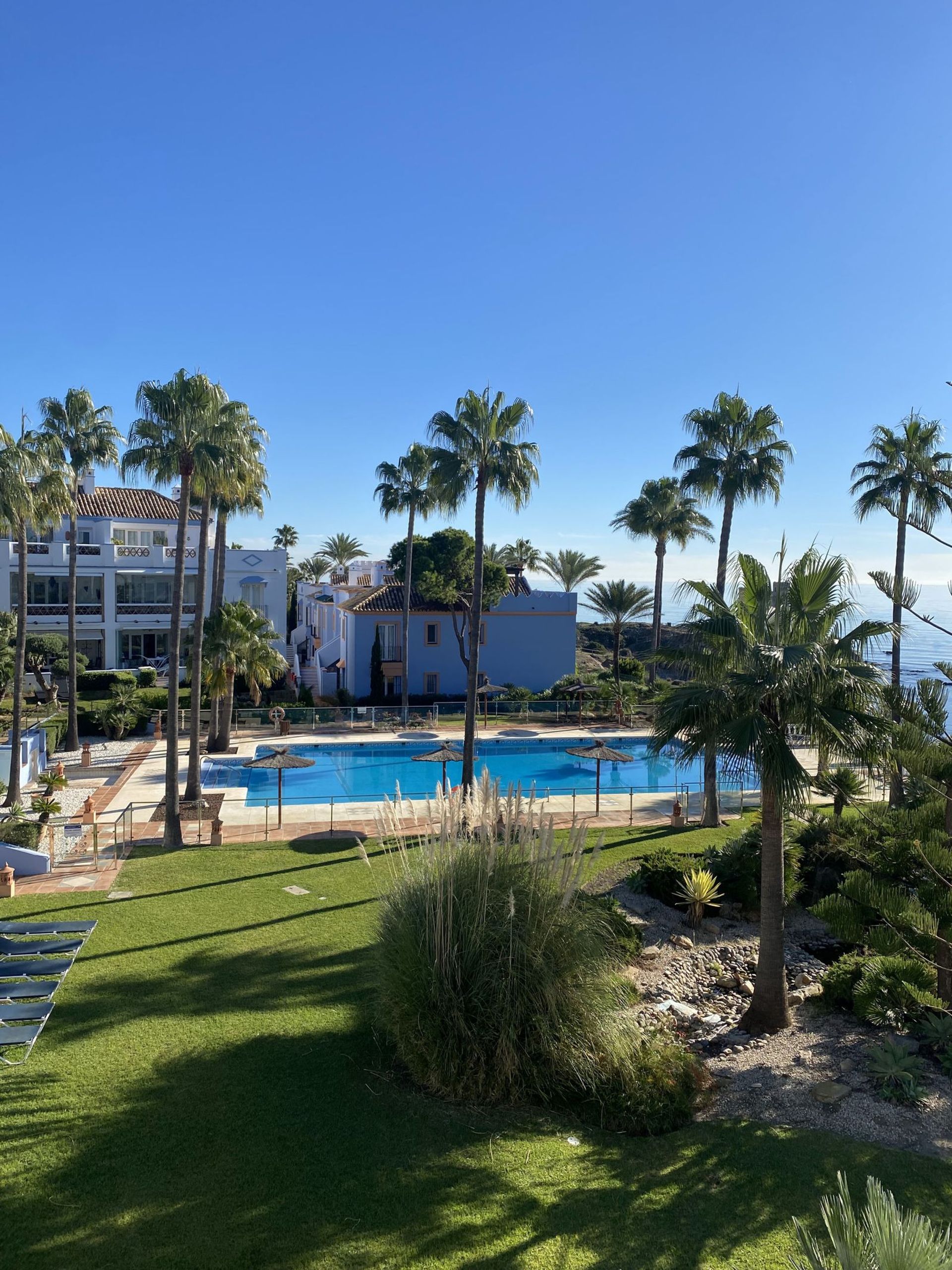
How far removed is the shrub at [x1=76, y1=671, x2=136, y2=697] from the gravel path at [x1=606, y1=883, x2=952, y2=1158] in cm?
2857

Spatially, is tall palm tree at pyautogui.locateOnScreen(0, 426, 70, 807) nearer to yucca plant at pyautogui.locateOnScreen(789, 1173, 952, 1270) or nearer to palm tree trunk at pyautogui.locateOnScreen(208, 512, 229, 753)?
palm tree trunk at pyautogui.locateOnScreen(208, 512, 229, 753)

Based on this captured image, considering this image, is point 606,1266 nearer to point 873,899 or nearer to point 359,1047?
point 359,1047

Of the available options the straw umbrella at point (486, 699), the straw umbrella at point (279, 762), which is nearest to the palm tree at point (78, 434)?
the straw umbrella at point (279, 762)

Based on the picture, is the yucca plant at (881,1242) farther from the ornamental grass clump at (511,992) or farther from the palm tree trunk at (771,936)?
the palm tree trunk at (771,936)

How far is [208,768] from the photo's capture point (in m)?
26.9

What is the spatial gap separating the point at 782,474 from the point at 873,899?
1386cm

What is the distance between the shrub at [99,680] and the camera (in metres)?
36.4

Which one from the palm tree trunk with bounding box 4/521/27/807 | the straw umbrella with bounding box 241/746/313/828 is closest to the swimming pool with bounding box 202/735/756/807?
the straw umbrella with bounding box 241/746/313/828

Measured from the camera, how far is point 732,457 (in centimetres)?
2048

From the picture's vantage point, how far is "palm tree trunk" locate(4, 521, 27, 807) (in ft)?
64.4

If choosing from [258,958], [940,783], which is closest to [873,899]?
[940,783]

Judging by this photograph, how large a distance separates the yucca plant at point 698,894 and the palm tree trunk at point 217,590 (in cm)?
1865

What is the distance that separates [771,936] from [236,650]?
20455 mm

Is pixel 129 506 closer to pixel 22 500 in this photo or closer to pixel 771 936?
pixel 22 500
